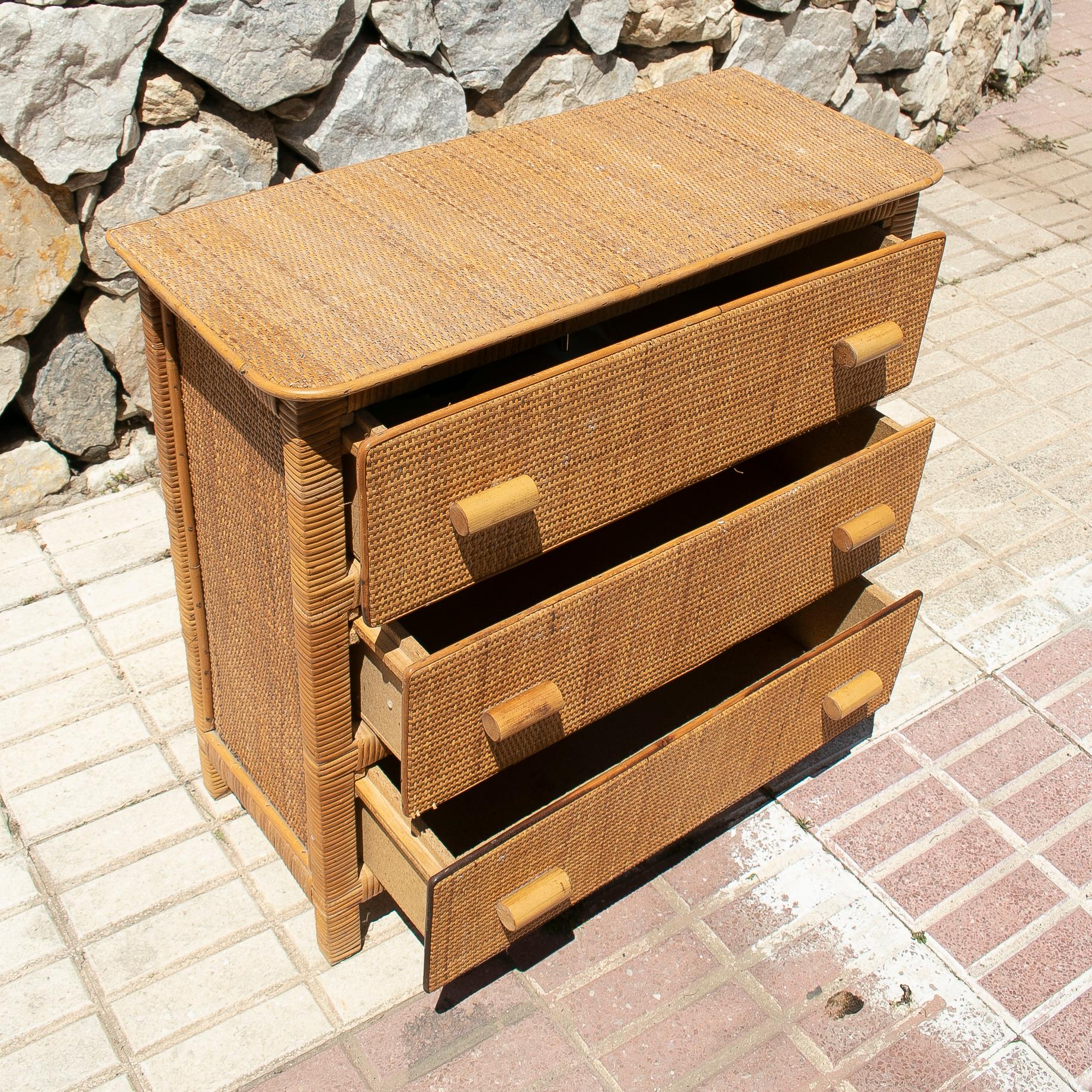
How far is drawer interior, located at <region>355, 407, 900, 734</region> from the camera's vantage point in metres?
2.25

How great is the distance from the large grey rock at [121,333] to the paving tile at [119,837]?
43.1 inches

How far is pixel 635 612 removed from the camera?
1923 millimetres

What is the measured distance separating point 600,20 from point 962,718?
201 cm

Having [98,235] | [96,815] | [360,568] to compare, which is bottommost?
[96,815]

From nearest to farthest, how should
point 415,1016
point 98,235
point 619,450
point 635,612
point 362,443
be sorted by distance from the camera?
point 362,443 → point 619,450 → point 635,612 → point 415,1016 → point 98,235

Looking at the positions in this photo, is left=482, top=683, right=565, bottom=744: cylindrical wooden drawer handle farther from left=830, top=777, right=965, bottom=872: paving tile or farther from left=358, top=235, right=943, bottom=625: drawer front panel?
left=830, top=777, right=965, bottom=872: paving tile

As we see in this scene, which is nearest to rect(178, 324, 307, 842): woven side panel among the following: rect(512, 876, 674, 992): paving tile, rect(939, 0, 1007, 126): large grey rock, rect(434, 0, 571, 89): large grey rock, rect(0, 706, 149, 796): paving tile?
rect(0, 706, 149, 796): paving tile

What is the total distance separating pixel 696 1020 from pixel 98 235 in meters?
2.09

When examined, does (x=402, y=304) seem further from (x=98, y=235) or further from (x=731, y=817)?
(x=98, y=235)

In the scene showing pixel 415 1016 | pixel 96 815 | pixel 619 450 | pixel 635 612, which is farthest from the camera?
pixel 96 815

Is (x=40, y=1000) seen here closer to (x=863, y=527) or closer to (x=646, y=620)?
(x=646, y=620)

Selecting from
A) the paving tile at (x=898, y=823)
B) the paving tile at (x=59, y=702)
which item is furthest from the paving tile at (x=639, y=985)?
the paving tile at (x=59, y=702)

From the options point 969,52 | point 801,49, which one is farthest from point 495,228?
point 969,52

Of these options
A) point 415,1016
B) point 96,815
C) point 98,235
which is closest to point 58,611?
point 96,815
